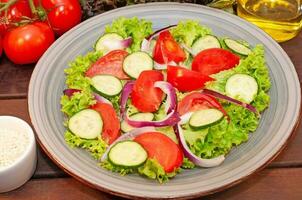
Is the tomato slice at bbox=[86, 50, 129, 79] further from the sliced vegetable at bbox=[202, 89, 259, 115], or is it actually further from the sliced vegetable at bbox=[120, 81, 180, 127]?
the sliced vegetable at bbox=[202, 89, 259, 115]

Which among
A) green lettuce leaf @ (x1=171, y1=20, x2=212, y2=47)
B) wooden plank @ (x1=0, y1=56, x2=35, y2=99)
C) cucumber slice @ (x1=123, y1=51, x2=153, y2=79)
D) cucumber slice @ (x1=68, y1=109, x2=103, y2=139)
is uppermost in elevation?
green lettuce leaf @ (x1=171, y1=20, x2=212, y2=47)

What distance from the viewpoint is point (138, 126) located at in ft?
4.65

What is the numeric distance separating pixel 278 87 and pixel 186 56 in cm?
31

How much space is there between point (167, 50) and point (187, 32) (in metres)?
0.14

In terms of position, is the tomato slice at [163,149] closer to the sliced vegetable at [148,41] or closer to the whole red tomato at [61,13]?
the sliced vegetable at [148,41]

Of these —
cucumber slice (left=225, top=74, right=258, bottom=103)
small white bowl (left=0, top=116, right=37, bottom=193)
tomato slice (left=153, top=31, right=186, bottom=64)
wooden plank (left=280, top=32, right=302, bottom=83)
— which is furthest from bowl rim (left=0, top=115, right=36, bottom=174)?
wooden plank (left=280, top=32, right=302, bottom=83)

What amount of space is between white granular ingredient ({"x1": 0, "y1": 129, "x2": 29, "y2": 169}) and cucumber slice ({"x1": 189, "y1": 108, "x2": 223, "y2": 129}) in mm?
460

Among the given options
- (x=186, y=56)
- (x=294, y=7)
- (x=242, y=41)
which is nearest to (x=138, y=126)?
(x=186, y=56)

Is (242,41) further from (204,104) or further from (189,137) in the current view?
(189,137)

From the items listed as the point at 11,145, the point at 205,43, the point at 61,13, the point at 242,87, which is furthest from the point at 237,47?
the point at 11,145

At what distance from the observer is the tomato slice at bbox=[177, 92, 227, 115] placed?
146 cm

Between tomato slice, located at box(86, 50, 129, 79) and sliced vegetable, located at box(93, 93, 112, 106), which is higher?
tomato slice, located at box(86, 50, 129, 79)

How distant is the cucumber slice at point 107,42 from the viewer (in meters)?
1.70

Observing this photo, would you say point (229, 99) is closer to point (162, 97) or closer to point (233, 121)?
point (233, 121)
